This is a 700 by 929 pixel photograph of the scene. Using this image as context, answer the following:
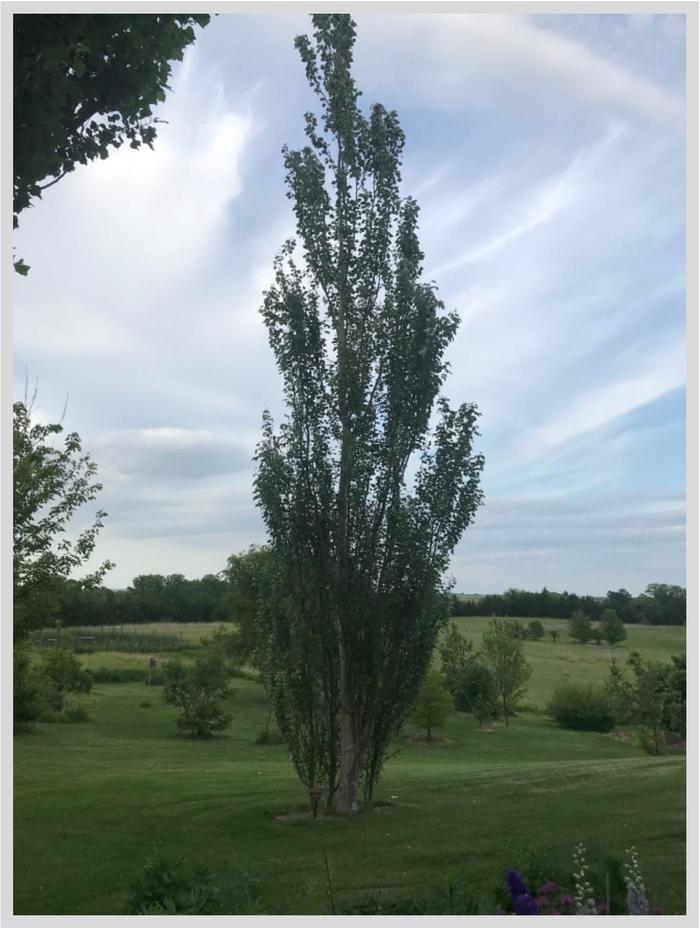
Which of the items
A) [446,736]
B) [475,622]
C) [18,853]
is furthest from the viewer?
[475,622]

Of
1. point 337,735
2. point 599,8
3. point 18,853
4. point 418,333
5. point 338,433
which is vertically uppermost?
point 599,8

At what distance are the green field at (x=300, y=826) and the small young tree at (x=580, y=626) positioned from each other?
12.7 metres

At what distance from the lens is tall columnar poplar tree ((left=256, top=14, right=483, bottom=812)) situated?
10070 millimetres

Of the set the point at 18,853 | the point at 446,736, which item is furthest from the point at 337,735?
the point at 446,736

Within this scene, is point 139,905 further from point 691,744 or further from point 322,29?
point 322,29

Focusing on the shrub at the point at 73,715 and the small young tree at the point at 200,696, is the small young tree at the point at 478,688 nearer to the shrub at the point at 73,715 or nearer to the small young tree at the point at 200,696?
the small young tree at the point at 200,696

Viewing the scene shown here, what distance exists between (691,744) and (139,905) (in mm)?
3225

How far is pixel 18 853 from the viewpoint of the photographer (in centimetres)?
836

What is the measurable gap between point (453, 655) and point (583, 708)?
507cm

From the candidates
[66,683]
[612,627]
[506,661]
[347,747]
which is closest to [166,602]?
[66,683]

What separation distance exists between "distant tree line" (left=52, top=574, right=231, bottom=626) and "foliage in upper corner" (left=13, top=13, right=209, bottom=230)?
27.7m

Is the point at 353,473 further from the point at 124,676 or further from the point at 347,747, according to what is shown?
the point at 124,676

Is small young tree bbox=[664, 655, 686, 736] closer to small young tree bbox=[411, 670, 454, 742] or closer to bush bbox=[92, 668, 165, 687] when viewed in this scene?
small young tree bbox=[411, 670, 454, 742]

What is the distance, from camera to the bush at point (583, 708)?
96.9ft
